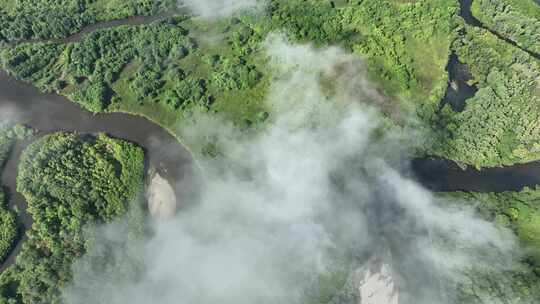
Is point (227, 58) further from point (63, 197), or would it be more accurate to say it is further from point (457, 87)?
point (457, 87)

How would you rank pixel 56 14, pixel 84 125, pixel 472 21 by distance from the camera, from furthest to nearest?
1. pixel 472 21
2. pixel 56 14
3. pixel 84 125

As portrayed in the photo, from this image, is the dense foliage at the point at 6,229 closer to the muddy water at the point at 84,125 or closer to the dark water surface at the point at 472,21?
the muddy water at the point at 84,125

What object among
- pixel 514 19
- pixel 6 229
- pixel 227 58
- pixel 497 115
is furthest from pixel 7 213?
pixel 514 19

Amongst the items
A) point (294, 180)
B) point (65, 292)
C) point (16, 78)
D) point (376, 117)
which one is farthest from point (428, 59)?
point (16, 78)

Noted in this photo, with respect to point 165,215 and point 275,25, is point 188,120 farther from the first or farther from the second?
point 275,25

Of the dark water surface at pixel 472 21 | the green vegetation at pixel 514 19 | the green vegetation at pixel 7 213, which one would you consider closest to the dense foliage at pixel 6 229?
the green vegetation at pixel 7 213
